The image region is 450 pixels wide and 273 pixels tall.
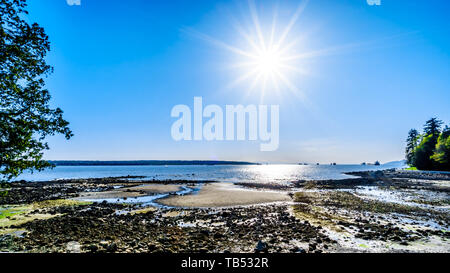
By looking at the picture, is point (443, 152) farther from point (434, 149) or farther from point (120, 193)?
point (120, 193)

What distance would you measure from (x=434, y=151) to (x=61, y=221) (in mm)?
111013

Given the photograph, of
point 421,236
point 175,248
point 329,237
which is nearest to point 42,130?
point 175,248

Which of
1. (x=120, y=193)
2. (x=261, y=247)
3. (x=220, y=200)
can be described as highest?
(x=261, y=247)

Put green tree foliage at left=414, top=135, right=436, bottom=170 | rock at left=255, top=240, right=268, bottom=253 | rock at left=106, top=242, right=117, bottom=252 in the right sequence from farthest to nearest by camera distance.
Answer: green tree foliage at left=414, top=135, right=436, bottom=170, rock at left=255, top=240, right=268, bottom=253, rock at left=106, top=242, right=117, bottom=252

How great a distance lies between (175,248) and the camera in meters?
11.1

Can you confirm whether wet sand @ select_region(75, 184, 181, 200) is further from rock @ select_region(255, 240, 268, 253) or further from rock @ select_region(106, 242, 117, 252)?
rock @ select_region(255, 240, 268, 253)

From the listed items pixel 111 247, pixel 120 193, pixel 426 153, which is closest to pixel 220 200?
pixel 111 247

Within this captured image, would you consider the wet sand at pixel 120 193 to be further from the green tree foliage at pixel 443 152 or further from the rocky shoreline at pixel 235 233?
the green tree foliage at pixel 443 152

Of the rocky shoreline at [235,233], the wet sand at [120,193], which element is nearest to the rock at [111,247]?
the rocky shoreline at [235,233]

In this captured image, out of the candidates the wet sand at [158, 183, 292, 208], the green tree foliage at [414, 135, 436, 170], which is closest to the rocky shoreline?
the wet sand at [158, 183, 292, 208]

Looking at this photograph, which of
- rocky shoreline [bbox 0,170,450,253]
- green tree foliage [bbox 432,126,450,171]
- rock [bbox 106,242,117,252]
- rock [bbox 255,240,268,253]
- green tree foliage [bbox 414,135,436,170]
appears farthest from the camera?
green tree foliage [bbox 414,135,436,170]
